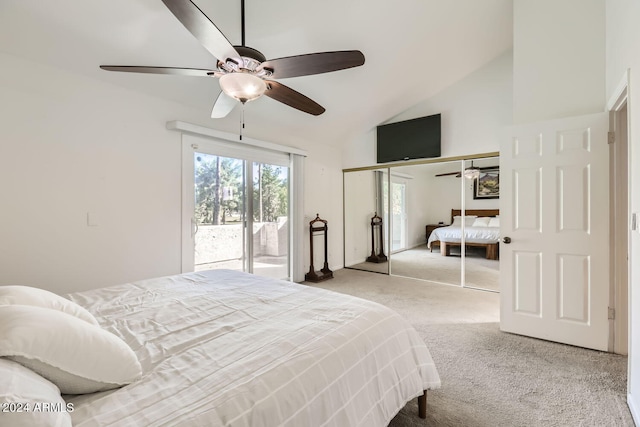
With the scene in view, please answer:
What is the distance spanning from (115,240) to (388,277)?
12.5ft

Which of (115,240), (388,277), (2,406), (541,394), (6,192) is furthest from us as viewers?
(388,277)

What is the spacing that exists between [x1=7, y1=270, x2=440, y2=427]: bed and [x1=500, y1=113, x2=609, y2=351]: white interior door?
5.38ft

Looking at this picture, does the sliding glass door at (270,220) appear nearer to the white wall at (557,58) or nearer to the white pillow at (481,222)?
the white pillow at (481,222)

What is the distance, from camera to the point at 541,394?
1.76 m

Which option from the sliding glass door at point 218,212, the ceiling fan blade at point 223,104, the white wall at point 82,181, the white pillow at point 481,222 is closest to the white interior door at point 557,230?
the white pillow at point 481,222

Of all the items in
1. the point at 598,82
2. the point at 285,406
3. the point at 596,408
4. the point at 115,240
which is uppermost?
the point at 598,82

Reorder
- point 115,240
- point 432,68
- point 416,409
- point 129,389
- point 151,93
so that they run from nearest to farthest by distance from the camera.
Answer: point 129,389 → point 416,409 → point 115,240 → point 151,93 → point 432,68

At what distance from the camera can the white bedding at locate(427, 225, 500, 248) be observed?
160 inches

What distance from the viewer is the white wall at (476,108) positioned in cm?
383

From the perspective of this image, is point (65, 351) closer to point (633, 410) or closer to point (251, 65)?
point (251, 65)

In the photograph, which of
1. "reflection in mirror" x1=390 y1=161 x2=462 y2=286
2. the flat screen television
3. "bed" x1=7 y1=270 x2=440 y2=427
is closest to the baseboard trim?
"bed" x1=7 y1=270 x2=440 y2=427

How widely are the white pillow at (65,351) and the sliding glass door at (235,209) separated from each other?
7.57 ft

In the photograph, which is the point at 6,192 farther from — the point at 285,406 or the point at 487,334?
the point at 487,334

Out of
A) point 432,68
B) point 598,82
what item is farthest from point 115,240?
point 598,82
